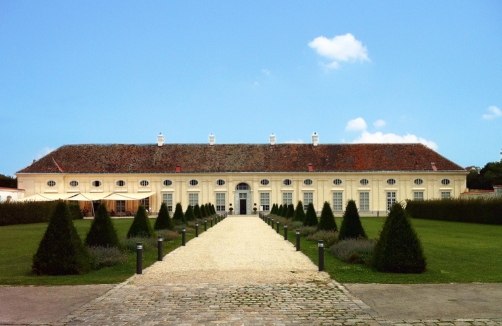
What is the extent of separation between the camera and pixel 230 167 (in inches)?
1907

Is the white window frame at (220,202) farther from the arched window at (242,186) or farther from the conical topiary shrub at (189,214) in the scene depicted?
the conical topiary shrub at (189,214)

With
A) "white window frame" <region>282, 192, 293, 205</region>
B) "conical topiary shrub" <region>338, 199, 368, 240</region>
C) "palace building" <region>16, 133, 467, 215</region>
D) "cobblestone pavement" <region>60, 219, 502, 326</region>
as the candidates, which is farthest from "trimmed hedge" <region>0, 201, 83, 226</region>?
"cobblestone pavement" <region>60, 219, 502, 326</region>

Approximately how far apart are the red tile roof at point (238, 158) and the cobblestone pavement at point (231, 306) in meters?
39.3

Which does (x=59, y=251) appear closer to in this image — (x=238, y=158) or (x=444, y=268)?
(x=444, y=268)

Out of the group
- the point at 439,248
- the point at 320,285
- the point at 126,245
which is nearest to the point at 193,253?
the point at 126,245

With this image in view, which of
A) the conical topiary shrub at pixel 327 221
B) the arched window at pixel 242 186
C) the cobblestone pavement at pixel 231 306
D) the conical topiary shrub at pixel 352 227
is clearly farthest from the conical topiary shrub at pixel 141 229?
the arched window at pixel 242 186

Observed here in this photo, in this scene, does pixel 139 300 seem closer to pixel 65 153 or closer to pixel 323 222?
pixel 323 222

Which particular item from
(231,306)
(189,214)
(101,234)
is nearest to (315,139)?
(189,214)

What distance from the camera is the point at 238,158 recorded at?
49.5 meters

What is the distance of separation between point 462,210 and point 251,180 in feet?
65.6

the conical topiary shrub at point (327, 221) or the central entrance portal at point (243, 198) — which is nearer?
the conical topiary shrub at point (327, 221)

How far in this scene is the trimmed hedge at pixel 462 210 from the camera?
31.0m

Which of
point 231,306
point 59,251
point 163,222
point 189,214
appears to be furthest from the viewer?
point 189,214

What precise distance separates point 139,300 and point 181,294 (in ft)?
2.47
